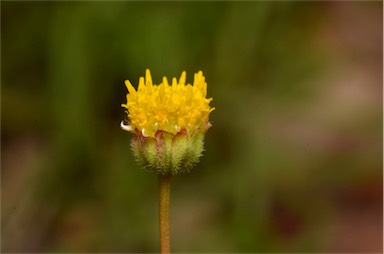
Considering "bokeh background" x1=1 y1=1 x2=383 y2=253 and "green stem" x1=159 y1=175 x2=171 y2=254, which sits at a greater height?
"bokeh background" x1=1 y1=1 x2=383 y2=253

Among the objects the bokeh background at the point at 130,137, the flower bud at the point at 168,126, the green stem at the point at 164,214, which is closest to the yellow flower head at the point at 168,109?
the flower bud at the point at 168,126

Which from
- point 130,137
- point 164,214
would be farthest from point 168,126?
point 130,137

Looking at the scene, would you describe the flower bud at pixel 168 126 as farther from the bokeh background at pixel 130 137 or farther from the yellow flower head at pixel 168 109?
the bokeh background at pixel 130 137

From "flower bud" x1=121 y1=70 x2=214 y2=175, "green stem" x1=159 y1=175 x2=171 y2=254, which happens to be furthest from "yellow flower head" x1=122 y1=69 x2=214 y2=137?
"green stem" x1=159 y1=175 x2=171 y2=254

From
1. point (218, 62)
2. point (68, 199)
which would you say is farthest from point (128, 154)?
point (218, 62)

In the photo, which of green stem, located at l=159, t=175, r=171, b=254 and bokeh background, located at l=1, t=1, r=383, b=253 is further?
bokeh background, located at l=1, t=1, r=383, b=253

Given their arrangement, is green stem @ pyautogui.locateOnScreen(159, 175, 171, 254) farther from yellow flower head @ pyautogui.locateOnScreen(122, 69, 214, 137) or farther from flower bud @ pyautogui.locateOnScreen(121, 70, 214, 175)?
yellow flower head @ pyautogui.locateOnScreen(122, 69, 214, 137)
